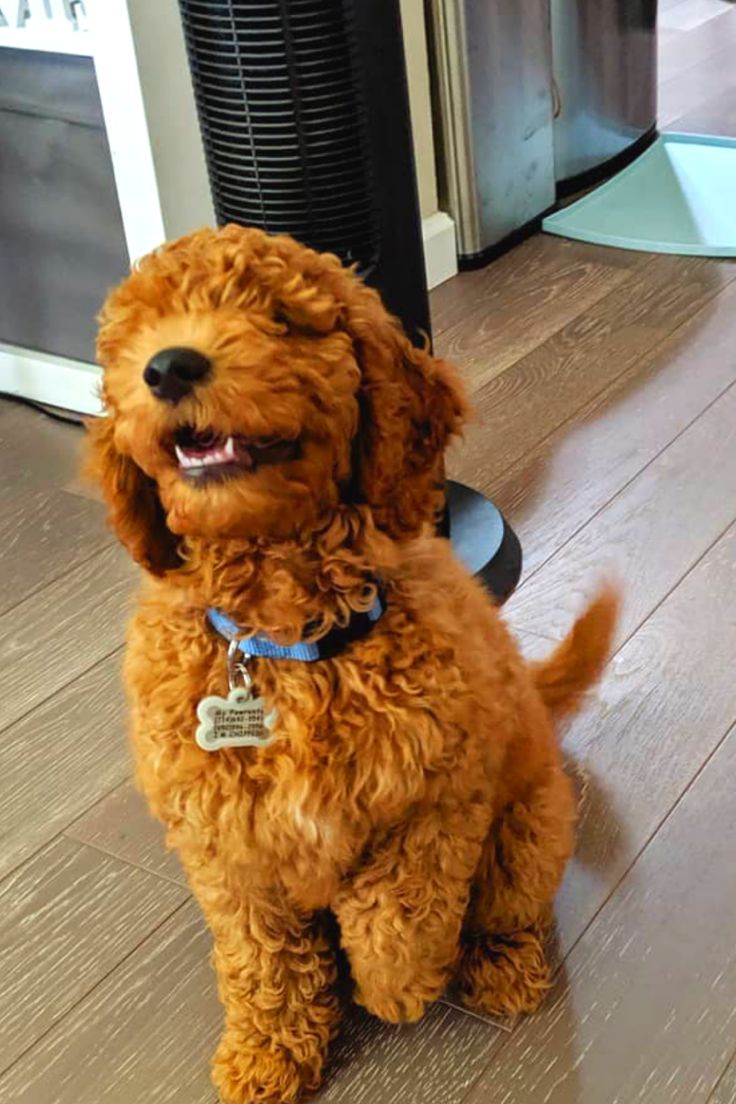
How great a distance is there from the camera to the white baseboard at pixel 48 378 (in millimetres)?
2475

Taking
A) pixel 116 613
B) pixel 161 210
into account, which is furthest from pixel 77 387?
pixel 116 613

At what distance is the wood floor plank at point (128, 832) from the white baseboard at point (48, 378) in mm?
955

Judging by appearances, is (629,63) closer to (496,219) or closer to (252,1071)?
(496,219)

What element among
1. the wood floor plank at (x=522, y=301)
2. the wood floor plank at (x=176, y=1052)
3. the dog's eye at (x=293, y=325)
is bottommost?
the wood floor plank at (x=176, y=1052)

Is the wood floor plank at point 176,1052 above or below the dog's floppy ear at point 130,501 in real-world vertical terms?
below

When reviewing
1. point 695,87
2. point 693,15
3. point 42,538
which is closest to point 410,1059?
point 42,538

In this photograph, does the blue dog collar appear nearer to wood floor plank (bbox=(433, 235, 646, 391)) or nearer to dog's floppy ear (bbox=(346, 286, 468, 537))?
dog's floppy ear (bbox=(346, 286, 468, 537))

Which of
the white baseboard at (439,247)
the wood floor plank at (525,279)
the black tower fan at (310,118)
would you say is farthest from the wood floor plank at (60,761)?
the white baseboard at (439,247)

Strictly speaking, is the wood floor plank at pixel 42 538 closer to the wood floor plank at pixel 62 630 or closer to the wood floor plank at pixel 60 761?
the wood floor plank at pixel 62 630

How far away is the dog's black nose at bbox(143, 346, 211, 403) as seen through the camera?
0.94 metres

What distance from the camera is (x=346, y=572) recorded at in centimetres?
111

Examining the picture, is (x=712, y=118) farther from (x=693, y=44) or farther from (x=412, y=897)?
(x=412, y=897)

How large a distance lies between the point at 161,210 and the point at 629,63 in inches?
61.3

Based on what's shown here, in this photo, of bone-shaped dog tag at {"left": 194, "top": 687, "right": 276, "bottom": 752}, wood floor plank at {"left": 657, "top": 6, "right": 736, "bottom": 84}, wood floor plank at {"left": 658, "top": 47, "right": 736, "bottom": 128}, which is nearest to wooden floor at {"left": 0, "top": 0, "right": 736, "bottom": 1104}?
bone-shaped dog tag at {"left": 194, "top": 687, "right": 276, "bottom": 752}
